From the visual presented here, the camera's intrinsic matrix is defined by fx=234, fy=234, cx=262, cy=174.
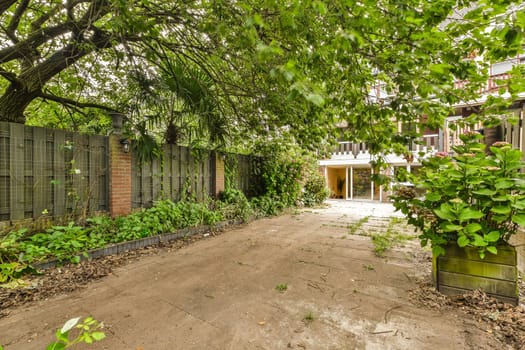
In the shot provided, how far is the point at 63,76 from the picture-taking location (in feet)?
15.5

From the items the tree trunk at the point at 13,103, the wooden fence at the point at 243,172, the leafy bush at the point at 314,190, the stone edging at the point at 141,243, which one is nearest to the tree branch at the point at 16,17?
the tree trunk at the point at 13,103

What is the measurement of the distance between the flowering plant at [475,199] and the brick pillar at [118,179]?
4.47 metres

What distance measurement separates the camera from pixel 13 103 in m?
3.90

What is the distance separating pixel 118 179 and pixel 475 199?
194 inches

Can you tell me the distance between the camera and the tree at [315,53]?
67.2 inches

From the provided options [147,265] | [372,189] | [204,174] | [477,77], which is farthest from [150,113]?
[372,189]

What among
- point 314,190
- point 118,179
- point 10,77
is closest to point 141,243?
point 118,179

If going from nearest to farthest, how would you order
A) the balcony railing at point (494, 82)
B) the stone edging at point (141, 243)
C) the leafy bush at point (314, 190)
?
the balcony railing at point (494, 82) < the stone edging at point (141, 243) < the leafy bush at point (314, 190)

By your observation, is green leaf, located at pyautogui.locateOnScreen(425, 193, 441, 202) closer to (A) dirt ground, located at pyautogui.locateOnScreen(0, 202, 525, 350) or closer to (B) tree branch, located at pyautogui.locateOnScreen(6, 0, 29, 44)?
(A) dirt ground, located at pyautogui.locateOnScreen(0, 202, 525, 350)

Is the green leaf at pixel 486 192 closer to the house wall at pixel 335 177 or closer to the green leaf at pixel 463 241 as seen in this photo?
the green leaf at pixel 463 241

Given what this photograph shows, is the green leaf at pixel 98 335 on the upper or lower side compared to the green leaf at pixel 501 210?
lower

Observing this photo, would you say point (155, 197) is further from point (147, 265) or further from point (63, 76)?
point (63, 76)

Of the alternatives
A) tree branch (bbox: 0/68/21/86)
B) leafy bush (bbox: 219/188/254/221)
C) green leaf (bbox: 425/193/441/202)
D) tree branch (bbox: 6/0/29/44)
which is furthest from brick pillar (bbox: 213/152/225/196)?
green leaf (bbox: 425/193/441/202)

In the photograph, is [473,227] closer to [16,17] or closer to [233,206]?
[233,206]
